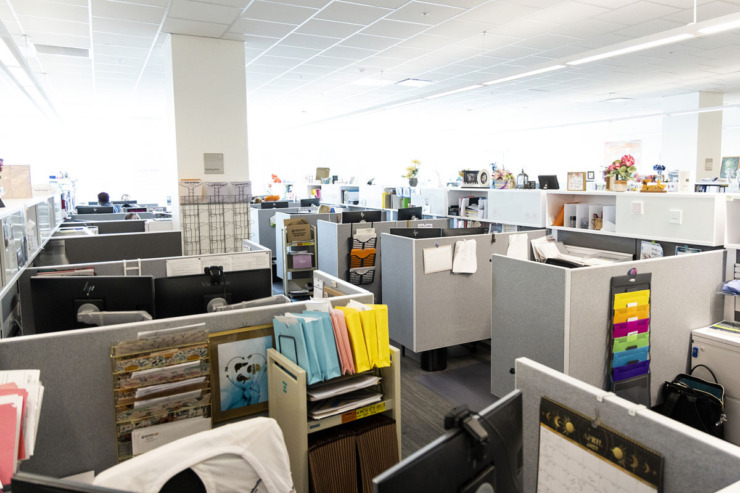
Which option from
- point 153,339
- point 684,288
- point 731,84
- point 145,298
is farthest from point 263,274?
point 731,84

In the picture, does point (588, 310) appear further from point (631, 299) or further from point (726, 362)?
point (726, 362)

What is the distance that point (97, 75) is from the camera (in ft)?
23.4

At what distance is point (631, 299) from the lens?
274cm

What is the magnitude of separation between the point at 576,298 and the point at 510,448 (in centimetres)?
176

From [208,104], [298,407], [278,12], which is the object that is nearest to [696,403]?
[298,407]

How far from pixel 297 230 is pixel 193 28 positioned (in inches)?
94.2

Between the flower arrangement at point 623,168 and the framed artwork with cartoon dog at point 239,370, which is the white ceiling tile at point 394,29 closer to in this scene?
the flower arrangement at point 623,168

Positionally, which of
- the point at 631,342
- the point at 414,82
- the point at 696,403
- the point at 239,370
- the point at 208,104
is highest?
the point at 414,82

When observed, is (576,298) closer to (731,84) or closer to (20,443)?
(20,443)

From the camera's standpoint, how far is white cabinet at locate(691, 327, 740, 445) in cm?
267

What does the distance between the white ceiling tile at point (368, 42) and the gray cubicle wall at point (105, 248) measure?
2.93 metres

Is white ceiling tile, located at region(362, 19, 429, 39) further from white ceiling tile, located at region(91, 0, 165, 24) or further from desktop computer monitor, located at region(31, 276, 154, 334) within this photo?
desktop computer monitor, located at region(31, 276, 154, 334)

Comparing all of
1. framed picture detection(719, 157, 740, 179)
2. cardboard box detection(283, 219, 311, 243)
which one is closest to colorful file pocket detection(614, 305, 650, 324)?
cardboard box detection(283, 219, 311, 243)

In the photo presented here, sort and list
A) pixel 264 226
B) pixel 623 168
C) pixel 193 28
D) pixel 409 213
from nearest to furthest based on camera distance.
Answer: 1. pixel 623 168
2. pixel 193 28
3. pixel 409 213
4. pixel 264 226
